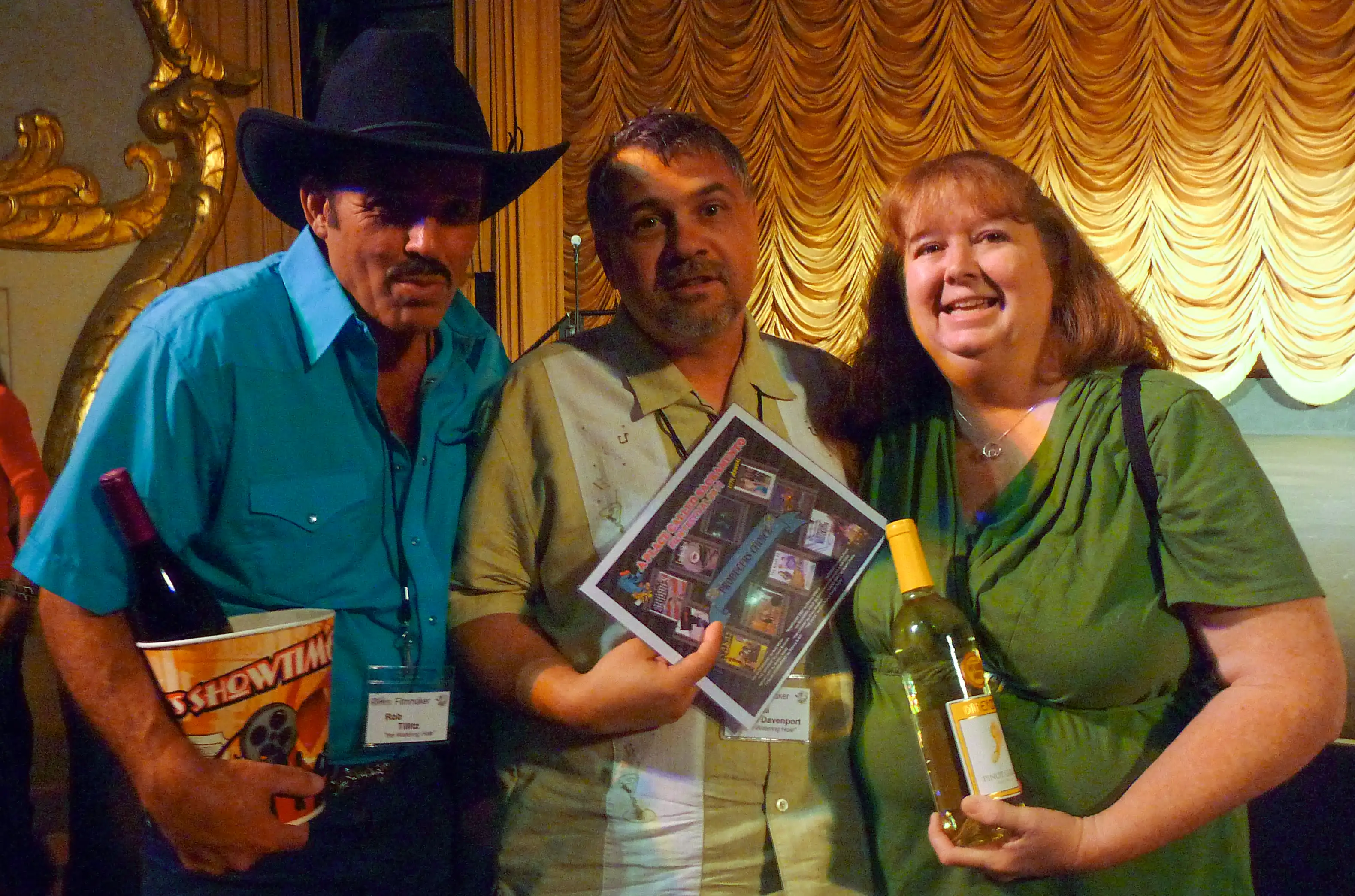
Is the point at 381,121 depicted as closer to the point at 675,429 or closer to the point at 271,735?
the point at 675,429


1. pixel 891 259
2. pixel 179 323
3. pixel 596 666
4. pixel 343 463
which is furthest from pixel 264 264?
pixel 891 259

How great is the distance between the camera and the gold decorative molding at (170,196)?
357 cm

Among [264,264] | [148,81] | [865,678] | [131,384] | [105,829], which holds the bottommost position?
[105,829]

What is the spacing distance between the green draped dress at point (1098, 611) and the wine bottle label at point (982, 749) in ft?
0.57

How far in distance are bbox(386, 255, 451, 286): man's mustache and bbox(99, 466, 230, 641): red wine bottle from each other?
0.42 m

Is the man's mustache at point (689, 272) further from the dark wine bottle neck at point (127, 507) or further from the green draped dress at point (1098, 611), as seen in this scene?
the dark wine bottle neck at point (127, 507)

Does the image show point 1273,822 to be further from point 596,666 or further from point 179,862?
point 179,862

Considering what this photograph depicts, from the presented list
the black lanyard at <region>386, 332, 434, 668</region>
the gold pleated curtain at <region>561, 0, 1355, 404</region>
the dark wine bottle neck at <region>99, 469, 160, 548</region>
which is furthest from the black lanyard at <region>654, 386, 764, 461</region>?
the gold pleated curtain at <region>561, 0, 1355, 404</region>

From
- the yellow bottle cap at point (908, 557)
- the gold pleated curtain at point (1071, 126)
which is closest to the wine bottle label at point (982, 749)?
the yellow bottle cap at point (908, 557)

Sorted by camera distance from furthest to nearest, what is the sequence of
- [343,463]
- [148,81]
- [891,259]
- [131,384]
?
[148,81], [891,259], [343,463], [131,384]

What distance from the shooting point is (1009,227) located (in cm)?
143

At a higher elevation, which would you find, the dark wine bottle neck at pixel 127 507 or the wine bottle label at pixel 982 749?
the dark wine bottle neck at pixel 127 507

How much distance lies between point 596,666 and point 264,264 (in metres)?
0.76

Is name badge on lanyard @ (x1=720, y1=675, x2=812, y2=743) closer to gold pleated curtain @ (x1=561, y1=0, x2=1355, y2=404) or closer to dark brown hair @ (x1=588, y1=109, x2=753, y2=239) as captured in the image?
dark brown hair @ (x1=588, y1=109, x2=753, y2=239)
